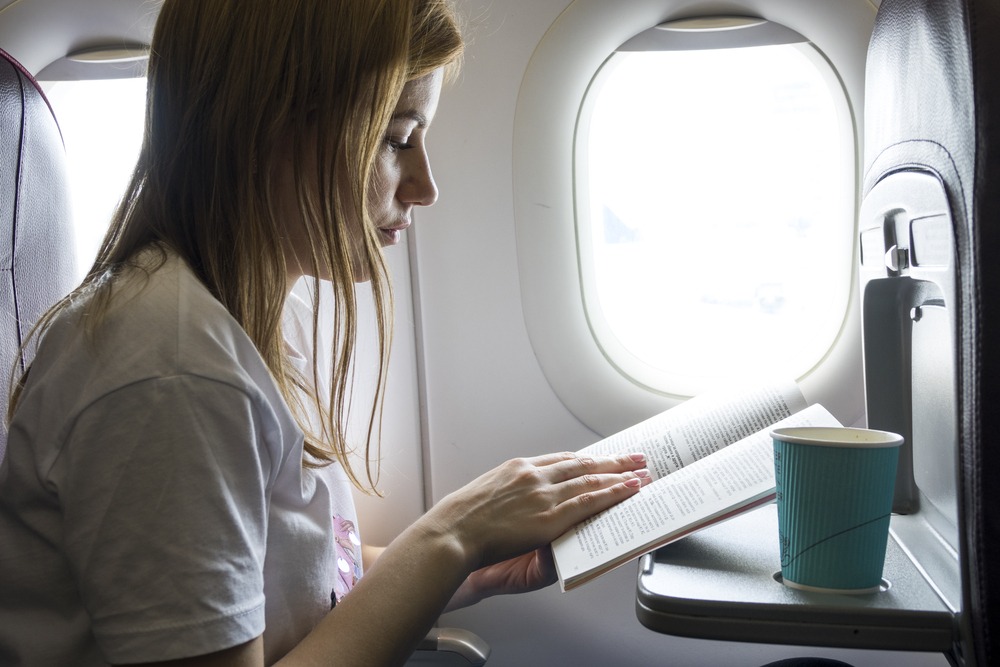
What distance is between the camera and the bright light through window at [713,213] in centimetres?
151

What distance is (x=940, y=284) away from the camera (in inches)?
27.8

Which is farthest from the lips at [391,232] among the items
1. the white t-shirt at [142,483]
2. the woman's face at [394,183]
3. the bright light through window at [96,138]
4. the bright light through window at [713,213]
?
the bright light through window at [96,138]

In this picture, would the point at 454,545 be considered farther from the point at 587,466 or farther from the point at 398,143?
the point at 398,143

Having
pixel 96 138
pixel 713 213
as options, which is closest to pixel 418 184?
pixel 713 213

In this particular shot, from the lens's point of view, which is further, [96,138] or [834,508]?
[96,138]

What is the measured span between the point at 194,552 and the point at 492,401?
971 millimetres

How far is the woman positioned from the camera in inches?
26.3

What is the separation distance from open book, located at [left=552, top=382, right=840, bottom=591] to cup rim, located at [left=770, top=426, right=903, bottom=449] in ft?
0.15

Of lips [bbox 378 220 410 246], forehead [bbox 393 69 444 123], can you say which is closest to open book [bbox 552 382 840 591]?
lips [bbox 378 220 410 246]

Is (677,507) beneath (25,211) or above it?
beneath

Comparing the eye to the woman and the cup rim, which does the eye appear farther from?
the cup rim

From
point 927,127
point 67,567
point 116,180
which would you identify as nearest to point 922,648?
point 927,127

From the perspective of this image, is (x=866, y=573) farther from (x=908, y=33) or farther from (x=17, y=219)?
(x=17, y=219)

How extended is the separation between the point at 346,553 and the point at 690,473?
0.45 meters
